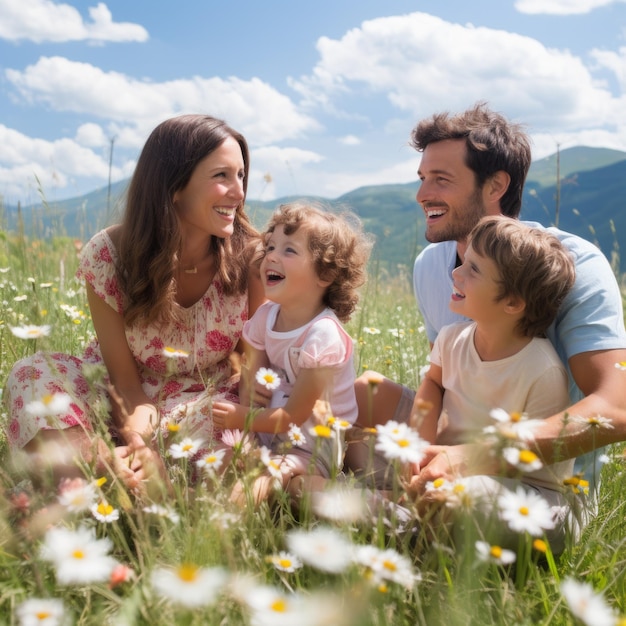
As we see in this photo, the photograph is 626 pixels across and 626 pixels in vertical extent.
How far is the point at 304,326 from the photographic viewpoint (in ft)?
8.14

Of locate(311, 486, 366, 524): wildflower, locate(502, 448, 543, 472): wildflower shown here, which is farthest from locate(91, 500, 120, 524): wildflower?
locate(502, 448, 543, 472): wildflower

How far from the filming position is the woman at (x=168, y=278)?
2.58 meters

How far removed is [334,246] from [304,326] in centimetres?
30

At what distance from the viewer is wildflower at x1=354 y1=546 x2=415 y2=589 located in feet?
3.80

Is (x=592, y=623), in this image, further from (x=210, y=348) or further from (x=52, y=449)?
(x=210, y=348)

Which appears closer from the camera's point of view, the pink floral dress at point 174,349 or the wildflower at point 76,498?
the wildflower at point 76,498

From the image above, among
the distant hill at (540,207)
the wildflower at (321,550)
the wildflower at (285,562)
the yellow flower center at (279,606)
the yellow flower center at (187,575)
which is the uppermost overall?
the yellow flower center at (187,575)

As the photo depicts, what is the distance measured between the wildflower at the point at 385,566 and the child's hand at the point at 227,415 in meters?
1.07

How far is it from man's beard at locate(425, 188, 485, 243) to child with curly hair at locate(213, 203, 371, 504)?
280mm

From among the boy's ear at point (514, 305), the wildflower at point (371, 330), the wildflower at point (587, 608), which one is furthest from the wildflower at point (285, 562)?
the wildflower at point (371, 330)

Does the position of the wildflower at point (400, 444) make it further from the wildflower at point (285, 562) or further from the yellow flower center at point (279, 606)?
the yellow flower center at point (279, 606)

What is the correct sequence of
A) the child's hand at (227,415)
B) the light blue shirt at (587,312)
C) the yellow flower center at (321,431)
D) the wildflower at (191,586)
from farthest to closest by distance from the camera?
the child's hand at (227,415), the light blue shirt at (587,312), the yellow flower center at (321,431), the wildflower at (191,586)

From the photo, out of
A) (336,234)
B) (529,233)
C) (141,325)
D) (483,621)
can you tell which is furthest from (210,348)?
(483,621)

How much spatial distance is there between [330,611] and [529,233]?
1508 millimetres
